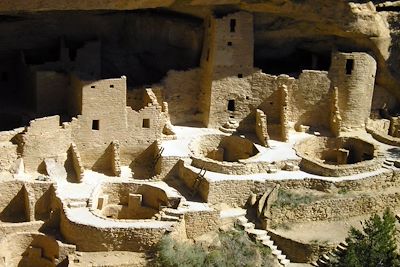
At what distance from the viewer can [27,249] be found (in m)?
23.0

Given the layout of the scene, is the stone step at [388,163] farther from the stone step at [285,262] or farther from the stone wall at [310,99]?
the stone step at [285,262]

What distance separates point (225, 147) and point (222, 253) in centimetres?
538

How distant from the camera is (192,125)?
93.1ft

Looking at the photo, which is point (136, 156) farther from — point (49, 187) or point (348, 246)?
point (348, 246)

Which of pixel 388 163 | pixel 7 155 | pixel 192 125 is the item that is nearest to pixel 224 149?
pixel 192 125

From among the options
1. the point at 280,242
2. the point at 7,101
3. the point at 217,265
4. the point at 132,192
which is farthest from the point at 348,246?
the point at 7,101

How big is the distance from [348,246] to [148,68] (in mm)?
9842

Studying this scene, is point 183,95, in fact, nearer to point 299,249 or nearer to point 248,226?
point 248,226

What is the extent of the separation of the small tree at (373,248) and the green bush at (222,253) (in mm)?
2121

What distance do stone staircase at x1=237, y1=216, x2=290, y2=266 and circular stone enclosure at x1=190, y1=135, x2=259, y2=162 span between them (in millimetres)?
3415

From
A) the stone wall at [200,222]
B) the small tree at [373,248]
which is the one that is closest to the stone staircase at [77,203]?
the stone wall at [200,222]

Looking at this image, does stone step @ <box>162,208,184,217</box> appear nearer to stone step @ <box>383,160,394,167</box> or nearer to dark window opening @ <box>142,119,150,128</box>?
dark window opening @ <box>142,119,150,128</box>

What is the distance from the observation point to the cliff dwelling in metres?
23.6

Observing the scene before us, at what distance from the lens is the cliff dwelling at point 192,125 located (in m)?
23.6
